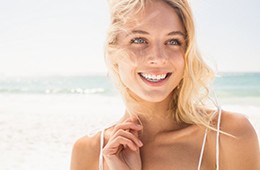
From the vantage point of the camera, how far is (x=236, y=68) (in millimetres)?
18828

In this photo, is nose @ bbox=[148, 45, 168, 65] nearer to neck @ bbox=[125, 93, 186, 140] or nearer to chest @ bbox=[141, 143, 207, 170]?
neck @ bbox=[125, 93, 186, 140]

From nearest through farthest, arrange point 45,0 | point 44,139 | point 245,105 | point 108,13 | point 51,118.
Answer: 1. point 108,13
2. point 44,139
3. point 51,118
4. point 245,105
5. point 45,0

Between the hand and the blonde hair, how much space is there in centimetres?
24

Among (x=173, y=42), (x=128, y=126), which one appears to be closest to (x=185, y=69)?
(x=173, y=42)

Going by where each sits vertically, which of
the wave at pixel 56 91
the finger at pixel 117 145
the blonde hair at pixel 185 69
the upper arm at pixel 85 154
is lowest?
the wave at pixel 56 91

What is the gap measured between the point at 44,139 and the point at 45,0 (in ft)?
52.5

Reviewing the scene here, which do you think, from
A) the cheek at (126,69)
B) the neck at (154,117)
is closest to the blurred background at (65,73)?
the neck at (154,117)

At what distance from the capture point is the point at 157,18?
2164 mm

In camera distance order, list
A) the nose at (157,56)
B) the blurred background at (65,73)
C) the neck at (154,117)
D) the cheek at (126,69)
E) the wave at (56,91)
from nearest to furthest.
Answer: the nose at (157,56)
the cheek at (126,69)
the neck at (154,117)
the blurred background at (65,73)
the wave at (56,91)

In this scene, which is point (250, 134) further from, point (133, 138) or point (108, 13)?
point (108, 13)

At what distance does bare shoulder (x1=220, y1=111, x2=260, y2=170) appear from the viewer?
221cm

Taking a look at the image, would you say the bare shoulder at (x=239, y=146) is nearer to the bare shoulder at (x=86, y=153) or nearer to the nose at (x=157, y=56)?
the nose at (x=157, y=56)

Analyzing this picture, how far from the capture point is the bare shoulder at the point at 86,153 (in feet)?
8.15

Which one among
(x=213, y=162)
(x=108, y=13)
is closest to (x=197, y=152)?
(x=213, y=162)
